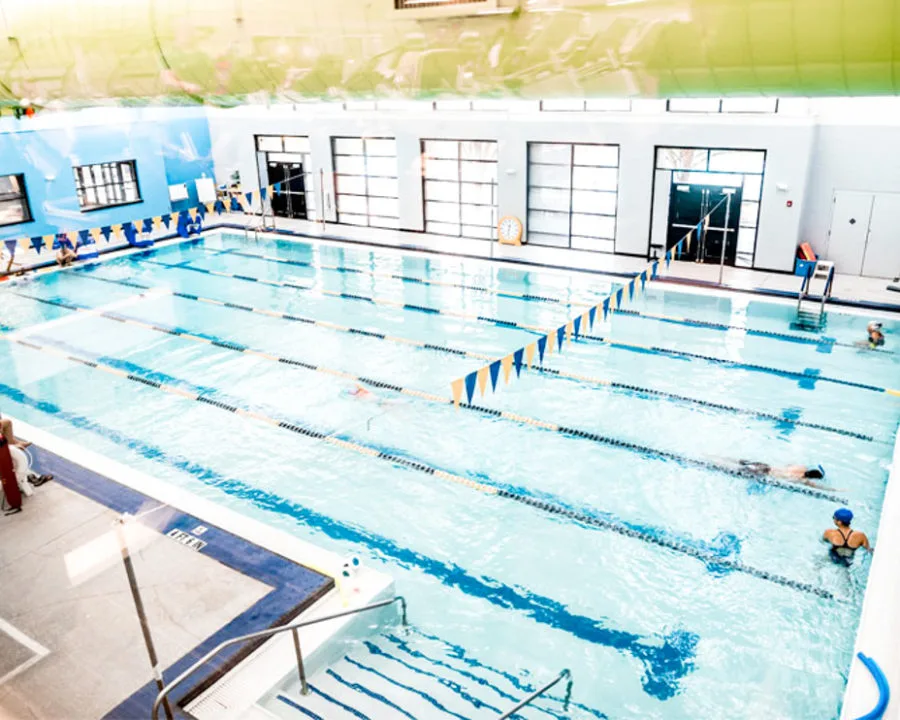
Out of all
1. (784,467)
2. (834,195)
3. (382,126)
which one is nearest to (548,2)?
(784,467)

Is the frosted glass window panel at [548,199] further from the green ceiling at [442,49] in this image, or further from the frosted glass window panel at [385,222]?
the green ceiling at [442,49]

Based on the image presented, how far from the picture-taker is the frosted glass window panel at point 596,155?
17.0 meters

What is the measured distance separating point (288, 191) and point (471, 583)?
1777cm

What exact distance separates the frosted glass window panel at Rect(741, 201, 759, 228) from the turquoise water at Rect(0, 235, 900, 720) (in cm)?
263

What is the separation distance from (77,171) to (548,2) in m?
18.2

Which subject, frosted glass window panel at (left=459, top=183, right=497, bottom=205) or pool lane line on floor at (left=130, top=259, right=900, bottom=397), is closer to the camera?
pool lane line on floor at (left=130, top=259, right=900, bottom=397)

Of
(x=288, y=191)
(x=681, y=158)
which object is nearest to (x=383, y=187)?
(x=288, y=191)

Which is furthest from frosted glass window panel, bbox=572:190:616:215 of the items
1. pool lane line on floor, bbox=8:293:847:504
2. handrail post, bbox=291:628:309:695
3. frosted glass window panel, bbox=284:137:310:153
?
handrail post, bbox=291:628:309:695

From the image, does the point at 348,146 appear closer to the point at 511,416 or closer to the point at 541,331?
the point at 541,331

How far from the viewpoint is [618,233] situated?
1691 cm

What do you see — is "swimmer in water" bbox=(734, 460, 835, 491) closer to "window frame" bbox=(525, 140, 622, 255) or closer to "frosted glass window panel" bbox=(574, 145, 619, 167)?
"window frame" bbox=(525, 140, 622, 255)

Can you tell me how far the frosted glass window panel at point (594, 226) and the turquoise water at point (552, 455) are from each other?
10.7 feet

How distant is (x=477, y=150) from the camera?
1853 centimetres

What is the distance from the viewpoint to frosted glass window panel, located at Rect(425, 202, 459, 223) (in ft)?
63.8
